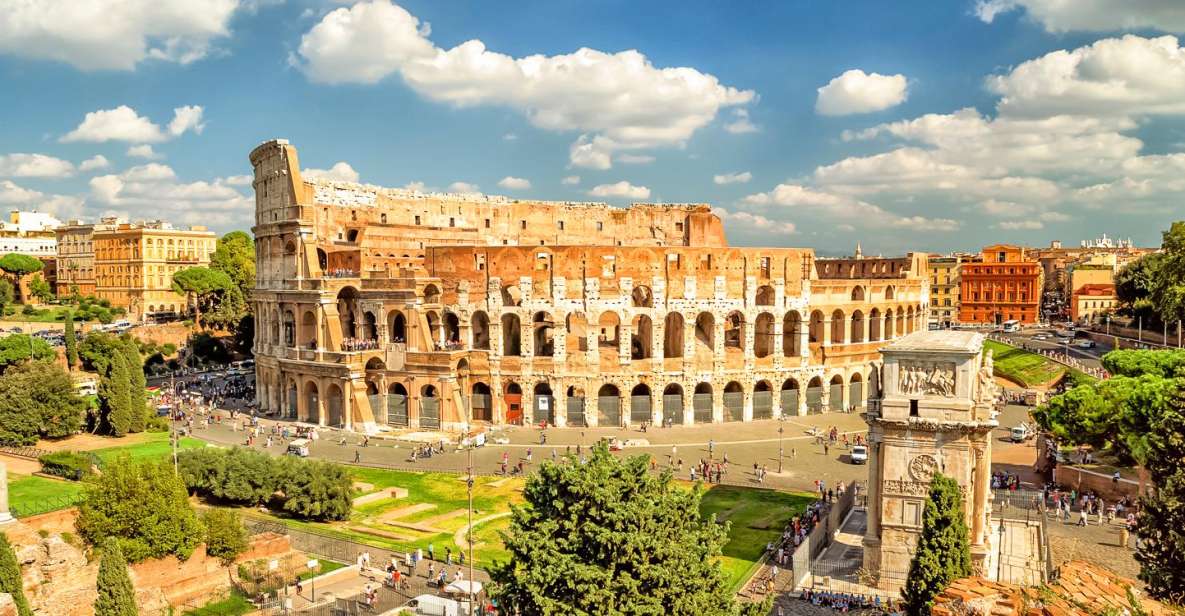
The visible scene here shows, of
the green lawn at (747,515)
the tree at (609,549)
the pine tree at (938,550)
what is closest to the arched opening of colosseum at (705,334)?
the green lawn at (747,515)

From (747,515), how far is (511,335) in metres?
26.8

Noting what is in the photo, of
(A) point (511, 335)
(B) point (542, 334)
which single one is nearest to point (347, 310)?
(A) point (511, 335)

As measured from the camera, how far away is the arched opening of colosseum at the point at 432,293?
5294cm

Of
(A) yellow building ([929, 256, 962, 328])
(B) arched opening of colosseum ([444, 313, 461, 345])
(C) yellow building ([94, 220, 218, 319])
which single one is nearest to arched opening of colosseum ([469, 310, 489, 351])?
(B) arched opening of colosseum ([444, 313, 461, 345])

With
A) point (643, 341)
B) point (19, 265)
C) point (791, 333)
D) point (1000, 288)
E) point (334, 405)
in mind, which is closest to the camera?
point (334, 405)

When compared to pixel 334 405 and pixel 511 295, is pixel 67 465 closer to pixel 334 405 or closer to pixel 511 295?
pixel 334 405

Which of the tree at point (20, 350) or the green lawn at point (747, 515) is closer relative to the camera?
the green lawn at point (747, 515)

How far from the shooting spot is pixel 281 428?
5044cm

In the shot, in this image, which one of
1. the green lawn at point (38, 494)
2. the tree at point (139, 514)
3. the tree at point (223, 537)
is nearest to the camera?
the tree at point (139, 514)

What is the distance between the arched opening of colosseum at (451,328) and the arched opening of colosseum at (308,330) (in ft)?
27.8

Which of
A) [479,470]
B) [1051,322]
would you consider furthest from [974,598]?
[1051,322]

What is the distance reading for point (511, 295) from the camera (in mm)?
52250

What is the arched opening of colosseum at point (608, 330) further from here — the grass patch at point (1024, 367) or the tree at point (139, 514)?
the tree at point (139, 514)

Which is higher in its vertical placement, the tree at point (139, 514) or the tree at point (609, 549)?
the tree at point (609, 549)
